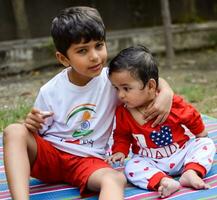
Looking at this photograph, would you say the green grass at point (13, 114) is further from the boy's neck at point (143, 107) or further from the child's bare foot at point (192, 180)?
the child's bare foot at point (192, 180)

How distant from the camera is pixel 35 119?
2.32m

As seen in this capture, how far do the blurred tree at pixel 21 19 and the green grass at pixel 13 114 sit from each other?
7.48 ft

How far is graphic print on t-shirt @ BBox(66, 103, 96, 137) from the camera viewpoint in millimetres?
2453

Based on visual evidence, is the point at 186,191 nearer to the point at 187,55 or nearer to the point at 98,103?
the point at 98,103

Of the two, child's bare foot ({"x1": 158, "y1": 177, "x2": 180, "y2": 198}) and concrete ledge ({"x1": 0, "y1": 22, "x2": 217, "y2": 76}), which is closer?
child's bare foot ({"x1": 158, "y1": 177, "x2": 180, "y2": 198})

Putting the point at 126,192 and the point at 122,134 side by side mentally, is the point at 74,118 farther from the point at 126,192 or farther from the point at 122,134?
the point at 126,192

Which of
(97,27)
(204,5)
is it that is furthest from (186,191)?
(204,5)

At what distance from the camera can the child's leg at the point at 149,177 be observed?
89.1 inches

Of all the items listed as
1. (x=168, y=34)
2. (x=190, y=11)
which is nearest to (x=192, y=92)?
(x=168, y=34)

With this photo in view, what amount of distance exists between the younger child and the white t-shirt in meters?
0.08

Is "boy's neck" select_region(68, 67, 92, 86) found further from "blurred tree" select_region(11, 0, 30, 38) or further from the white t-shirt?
"blurred tree" select_region(11, 0, 30, 38)

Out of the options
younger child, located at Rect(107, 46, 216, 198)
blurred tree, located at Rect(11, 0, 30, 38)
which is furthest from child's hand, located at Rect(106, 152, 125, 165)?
blurred tree, located at Rect(11, 0, 30, 38)

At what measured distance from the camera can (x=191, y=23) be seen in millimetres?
7613

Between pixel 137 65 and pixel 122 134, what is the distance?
0.40 m
